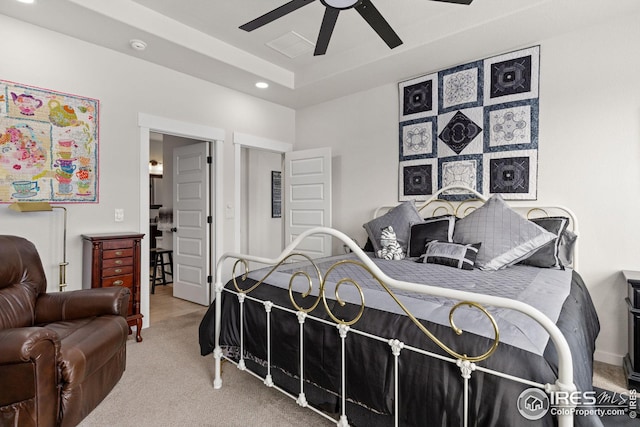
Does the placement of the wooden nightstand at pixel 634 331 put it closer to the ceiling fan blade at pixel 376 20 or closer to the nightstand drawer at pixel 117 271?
the ceiling fan blade at pixel 376 20

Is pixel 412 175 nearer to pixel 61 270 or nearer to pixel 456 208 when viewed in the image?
pixel 456 208

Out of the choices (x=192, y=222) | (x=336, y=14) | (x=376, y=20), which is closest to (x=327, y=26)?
(x=336, y=14)

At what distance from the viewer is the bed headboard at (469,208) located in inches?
111

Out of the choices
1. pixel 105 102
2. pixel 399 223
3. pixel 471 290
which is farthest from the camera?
pixel 399 223

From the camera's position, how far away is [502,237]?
2520 millimetres

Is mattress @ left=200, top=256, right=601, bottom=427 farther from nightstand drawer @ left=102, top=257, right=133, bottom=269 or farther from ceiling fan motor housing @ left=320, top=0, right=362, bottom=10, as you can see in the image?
ceiling fan motor housing @ left=320, top=0, right=362, bottom=10

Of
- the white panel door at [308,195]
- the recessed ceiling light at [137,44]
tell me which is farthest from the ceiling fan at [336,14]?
the white panel door at [308,195]

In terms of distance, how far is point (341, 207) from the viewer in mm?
4426

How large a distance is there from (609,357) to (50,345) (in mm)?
3718

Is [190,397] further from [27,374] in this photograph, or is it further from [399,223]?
[399,223]

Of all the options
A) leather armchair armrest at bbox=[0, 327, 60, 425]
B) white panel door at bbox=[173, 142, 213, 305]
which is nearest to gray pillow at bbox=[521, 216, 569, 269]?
leather armchair armrest at bbox=[0, 327, 60, 425]

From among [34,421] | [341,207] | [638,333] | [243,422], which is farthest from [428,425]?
[341,207]

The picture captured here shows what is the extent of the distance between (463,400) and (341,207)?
333 centimetres

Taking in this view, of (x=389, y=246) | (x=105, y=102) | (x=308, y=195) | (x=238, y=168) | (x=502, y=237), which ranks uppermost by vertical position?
(x=105, y=102)
